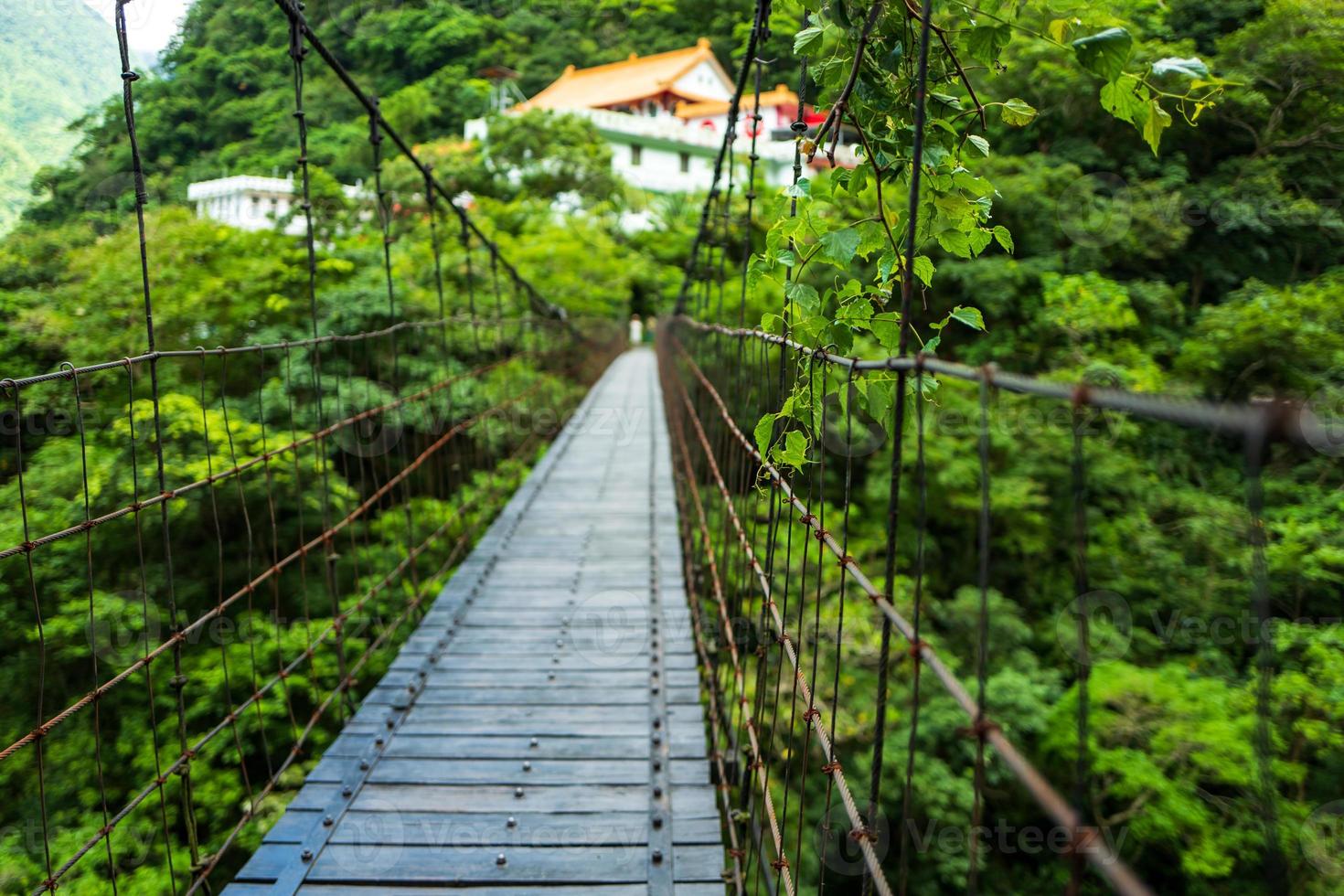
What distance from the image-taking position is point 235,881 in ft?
5.22

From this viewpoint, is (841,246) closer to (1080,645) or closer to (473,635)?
(1080,645)

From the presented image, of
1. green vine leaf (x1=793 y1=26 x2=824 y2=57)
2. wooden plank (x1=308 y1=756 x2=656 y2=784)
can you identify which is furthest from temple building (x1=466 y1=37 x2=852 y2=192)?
green vine leaf (x1=793 y1=26 x2=824 y2=57)

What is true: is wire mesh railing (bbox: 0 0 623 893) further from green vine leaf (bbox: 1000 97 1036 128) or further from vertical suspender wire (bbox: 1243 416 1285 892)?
vertical suspender wire (bbox: 1243 416 1285 892)

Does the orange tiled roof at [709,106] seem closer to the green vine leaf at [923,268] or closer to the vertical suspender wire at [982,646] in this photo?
the green vine leaf at [923,268]

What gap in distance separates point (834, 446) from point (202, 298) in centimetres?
677

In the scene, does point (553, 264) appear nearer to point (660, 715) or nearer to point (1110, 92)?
point (660, 715)

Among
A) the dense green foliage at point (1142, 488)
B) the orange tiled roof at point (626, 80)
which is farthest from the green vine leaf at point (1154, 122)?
the orange tiled roof at point (626, 80)

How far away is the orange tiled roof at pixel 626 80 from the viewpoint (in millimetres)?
26703

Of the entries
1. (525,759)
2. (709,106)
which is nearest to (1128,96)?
(525,759)

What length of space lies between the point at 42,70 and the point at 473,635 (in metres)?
1.97

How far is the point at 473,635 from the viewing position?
111 inches

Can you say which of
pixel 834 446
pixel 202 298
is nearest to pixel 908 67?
pixel 202 298

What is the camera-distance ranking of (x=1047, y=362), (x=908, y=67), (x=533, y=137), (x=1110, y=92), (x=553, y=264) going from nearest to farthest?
(x=1110, y=92)
(x=908, y=67)
(x=1047, y=362)
(x=553, y=264)
(x=533, y=137)

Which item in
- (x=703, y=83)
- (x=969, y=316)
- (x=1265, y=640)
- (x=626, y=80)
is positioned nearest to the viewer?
(x=1265, y=640)
